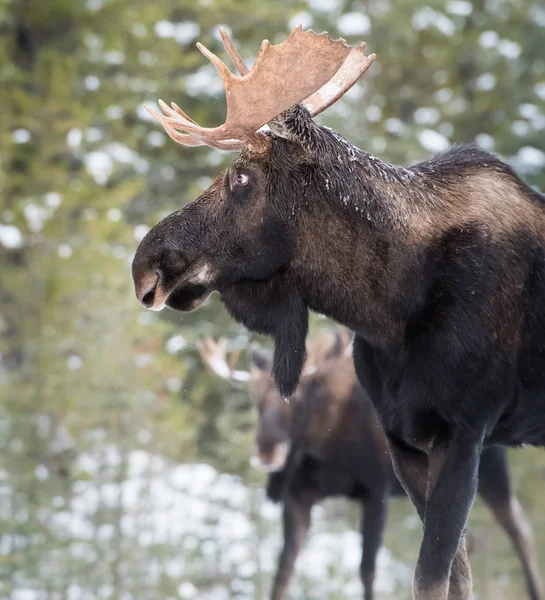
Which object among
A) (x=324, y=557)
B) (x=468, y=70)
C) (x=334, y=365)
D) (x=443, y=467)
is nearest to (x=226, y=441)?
(x=324, y=557)

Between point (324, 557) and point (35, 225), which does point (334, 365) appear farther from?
point (35, 225)

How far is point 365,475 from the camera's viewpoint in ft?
28.0

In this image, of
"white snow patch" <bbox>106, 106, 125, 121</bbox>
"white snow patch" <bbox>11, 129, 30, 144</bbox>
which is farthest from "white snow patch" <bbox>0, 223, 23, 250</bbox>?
"white snow patch" <bbox>106, 106, 125, 121</bbox>

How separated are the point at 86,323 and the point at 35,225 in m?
2.22

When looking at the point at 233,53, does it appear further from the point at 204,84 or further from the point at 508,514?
the point at 204,84

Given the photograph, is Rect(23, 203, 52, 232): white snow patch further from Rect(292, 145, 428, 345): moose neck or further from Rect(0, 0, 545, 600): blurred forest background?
Rect(292, 145, 428, 345): moose neck

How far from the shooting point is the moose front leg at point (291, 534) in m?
8.61

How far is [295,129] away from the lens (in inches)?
154

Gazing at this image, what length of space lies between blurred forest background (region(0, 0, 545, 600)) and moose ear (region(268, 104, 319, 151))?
18.7 feet

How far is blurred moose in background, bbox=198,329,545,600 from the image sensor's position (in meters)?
8.48

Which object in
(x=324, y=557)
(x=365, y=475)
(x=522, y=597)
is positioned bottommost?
(x=522, y=597)

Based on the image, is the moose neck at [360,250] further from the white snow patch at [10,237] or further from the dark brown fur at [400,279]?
the white snow patch at [10,237]

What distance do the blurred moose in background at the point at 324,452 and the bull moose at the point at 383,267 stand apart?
4.46 m

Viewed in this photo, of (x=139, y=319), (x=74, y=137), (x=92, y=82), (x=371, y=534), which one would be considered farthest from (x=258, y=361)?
(x=92, y=82)
